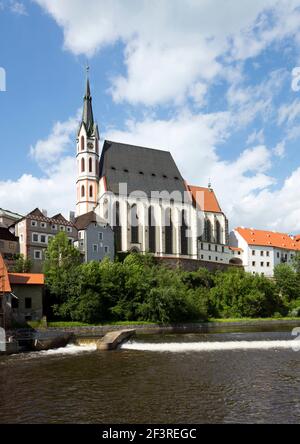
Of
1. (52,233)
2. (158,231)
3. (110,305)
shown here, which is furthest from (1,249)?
(158,231)

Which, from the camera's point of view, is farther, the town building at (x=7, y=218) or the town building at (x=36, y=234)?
the town building at (x=7, y=218)

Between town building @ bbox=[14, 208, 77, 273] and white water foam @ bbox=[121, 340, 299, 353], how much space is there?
124 feet

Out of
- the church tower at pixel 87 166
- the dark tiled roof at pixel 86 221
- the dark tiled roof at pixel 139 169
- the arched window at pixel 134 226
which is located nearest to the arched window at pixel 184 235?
the dark tiled roof at pixel 139 169

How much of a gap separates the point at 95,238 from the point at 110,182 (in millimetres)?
20417

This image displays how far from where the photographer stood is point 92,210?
99688 mm

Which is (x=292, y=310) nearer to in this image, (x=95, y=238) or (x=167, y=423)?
(x=95, y=238)

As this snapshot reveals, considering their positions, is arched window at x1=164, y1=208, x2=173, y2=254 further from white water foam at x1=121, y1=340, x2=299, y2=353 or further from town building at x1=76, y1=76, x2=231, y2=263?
white water foam at x1=121, y1=340, x2=299, y2=353

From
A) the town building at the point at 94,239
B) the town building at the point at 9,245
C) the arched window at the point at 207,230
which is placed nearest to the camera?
the town building at the point at 9,245

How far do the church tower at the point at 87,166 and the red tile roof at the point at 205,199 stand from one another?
25870 mm

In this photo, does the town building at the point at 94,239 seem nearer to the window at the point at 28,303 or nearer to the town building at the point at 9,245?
the town building at the point at 9,245

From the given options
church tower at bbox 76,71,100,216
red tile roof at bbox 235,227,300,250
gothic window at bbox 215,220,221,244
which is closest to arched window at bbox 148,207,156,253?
church tower at bbox 76,71,100,216

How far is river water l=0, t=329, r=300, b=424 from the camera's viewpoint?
17898 mm

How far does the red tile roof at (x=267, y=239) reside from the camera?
377 ft

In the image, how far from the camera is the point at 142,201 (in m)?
103
